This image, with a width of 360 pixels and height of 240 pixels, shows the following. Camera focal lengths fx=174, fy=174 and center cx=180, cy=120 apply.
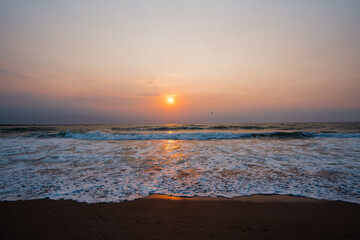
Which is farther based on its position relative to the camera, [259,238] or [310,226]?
[310,226]

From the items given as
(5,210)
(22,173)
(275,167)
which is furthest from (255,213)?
(22,173)

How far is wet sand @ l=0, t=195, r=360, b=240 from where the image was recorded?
215 centimetres

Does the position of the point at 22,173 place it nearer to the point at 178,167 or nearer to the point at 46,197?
the point at 46,197

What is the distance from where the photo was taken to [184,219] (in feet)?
8.11

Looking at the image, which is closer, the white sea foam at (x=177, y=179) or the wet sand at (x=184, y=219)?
the wet sand at (x=184, y=219)

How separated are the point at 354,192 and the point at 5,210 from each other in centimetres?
626

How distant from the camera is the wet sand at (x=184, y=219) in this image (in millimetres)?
2152

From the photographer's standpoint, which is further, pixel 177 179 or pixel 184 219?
pixel 177 179

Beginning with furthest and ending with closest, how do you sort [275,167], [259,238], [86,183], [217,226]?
[275,167], [86,183], [217,226], [259,238]

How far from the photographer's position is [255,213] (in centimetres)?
265

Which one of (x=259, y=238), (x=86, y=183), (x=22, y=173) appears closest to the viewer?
(x=259, y=238)

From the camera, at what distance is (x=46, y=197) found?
3.29m

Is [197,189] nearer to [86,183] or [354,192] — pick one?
[86,183]

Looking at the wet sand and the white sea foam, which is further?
the white sea foam
